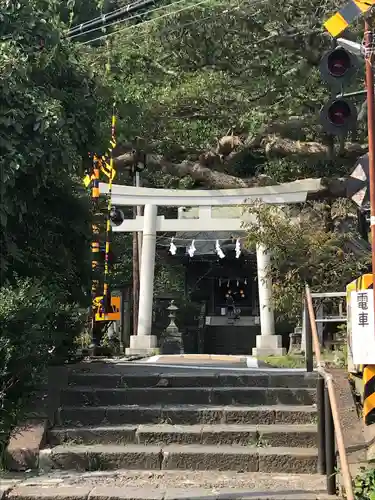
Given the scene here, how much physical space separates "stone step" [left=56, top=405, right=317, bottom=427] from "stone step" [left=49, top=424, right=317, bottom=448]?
5.6 inches

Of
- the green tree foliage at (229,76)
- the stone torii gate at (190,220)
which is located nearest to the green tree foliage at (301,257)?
the green tree foliage at (229,76)

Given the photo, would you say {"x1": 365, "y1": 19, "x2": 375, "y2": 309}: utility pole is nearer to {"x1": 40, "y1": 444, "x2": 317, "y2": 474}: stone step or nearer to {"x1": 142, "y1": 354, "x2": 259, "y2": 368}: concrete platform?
{"x1": 40, "y1": 444, "x2": 317, "y2": 474}: stone step

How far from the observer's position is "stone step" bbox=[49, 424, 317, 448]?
5.41 metres

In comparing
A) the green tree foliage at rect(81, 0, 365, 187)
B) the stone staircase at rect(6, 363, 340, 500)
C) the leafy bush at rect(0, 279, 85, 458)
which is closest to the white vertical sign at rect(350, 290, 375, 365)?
the stone staircase at rect(6, 363, 340, 500)

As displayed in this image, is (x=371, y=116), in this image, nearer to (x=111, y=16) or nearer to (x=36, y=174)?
(x=36, y=174)

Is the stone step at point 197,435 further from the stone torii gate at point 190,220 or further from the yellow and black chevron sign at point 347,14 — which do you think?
the stone torii gate at point 190,220

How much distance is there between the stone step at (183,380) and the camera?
21.0ft

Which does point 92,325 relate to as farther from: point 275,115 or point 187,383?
point 275,115

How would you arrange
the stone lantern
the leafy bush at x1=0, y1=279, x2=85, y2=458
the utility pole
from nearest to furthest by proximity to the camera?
the utility pole → the leafy bush at x1=0, y1=279, x2=85, y2=458 → the stone lantern

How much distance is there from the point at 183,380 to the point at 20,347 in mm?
2061

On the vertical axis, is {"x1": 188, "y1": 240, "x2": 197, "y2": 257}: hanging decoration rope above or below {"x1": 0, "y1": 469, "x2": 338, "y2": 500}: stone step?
above

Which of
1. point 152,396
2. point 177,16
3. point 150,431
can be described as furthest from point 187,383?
point 177,16

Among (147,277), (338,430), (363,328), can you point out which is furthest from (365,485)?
(147,277)

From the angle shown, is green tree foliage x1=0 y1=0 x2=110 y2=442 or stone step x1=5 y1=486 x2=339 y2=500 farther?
green tree foliage x1=0 y1=0 x2=110 y2=442
